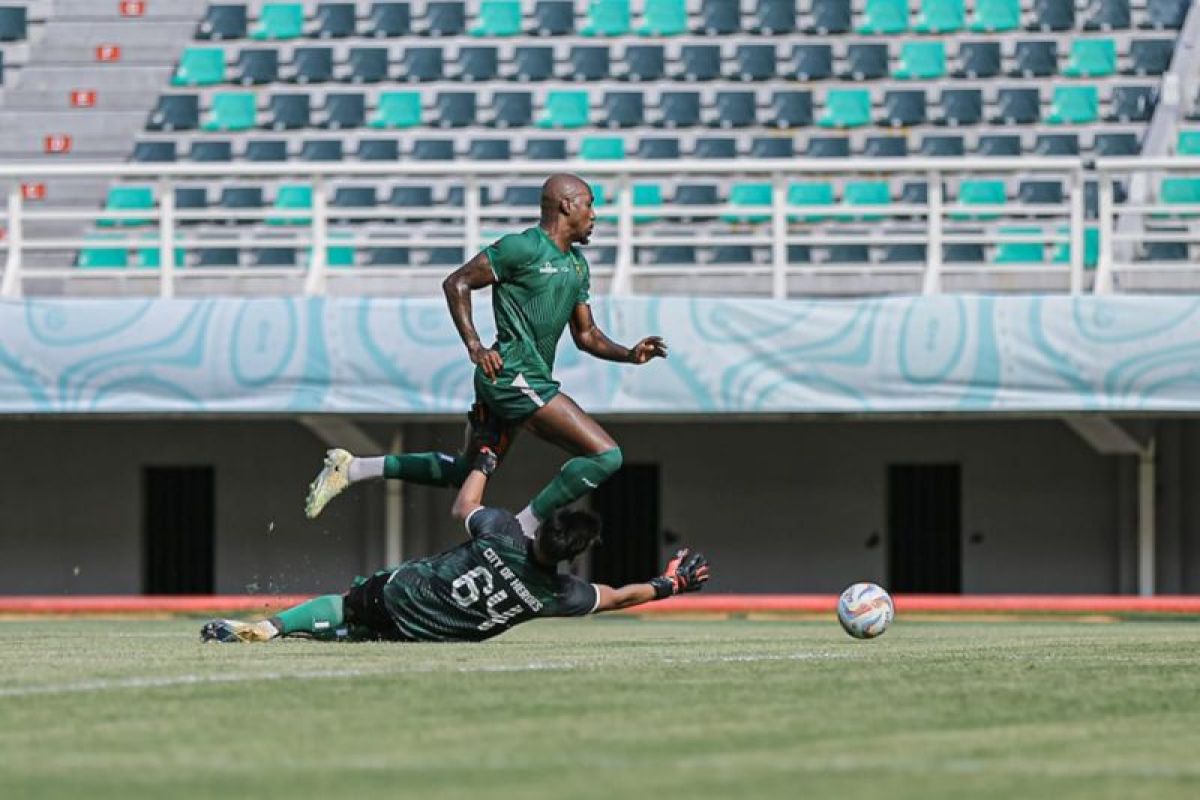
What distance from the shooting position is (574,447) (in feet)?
35.1

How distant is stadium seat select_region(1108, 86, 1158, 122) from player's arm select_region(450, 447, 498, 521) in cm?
1361

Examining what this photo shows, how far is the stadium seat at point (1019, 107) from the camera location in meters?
23.2

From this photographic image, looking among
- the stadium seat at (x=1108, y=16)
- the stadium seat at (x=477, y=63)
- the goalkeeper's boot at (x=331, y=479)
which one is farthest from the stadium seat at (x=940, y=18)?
the goalkeeper's boot at (x=331, y=479)

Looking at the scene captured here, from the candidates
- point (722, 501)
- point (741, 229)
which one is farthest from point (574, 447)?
point (722, 501)

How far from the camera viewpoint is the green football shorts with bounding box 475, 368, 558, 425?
10.7 meters

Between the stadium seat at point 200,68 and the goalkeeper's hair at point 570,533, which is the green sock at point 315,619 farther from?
the stadium seat at point 200,68

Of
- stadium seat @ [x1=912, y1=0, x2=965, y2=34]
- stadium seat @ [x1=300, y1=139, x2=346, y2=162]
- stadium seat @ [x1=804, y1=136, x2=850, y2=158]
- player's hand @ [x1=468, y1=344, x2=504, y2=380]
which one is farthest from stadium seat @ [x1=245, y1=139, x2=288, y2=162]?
player's hand @ [x1=468, y1=344, x2=504, y2=380]

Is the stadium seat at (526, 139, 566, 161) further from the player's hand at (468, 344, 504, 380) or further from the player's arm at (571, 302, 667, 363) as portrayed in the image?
the player's hand at (468, 344, 504, 380)

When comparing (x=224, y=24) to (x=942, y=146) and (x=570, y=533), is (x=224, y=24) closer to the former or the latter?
(x=942, y=146)

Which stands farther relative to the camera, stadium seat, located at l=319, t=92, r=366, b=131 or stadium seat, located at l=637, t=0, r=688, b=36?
stadium seat, located at l=637, t=0, r=688, b=36

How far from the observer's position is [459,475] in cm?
1070

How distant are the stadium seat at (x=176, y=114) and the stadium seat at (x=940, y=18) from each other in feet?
21.7

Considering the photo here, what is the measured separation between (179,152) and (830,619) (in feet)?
30.8

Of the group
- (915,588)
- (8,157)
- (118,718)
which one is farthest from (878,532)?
(118,718)
